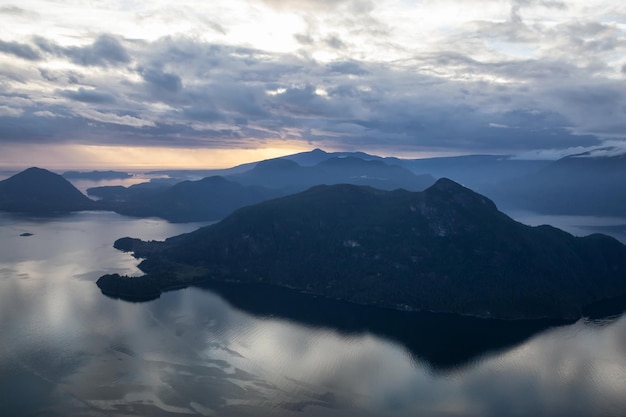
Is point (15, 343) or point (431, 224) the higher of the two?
point (431, 224)

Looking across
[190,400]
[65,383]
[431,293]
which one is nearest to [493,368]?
[431,293]

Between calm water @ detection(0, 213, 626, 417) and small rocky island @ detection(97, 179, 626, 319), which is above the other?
small rocky island @ detection(97, 179, 626, 319)

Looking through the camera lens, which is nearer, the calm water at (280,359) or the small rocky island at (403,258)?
the calm water at (280,359)

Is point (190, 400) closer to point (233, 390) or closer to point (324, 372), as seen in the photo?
point (233, 390)

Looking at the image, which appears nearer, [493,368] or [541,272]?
[493,368]

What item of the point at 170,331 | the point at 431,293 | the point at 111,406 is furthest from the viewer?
the point at 431,293
